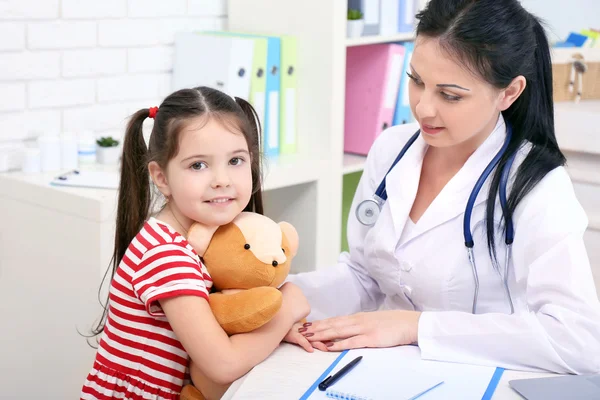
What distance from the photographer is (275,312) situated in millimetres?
1240

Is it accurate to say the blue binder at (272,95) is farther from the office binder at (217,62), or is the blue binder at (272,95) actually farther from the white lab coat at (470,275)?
the white lab coat at (470,275)

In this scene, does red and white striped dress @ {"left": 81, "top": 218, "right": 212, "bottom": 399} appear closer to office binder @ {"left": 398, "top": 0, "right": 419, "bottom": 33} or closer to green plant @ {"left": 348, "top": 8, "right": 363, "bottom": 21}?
green plant @ {"left": 348, "top": 8, "right": 363, "bottom": 21}

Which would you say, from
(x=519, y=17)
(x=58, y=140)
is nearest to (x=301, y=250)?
(x=58, y=140)

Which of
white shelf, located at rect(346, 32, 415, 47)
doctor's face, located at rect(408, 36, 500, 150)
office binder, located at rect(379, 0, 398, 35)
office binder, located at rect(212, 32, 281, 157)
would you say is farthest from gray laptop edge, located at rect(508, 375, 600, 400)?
office binder, located at rect(379, 0, 398, 35)

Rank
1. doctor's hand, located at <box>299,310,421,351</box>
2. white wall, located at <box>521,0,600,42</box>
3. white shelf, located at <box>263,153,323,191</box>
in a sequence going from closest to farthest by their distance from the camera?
doctor's hand, located at <box>299,310,421,351</box> < white shelf, located at <box>263,153,323,191</box> < white wall, located at <box>521,0,600,42</box>

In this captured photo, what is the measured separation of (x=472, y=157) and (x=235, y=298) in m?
0.59

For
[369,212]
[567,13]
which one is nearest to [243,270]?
[369,212]

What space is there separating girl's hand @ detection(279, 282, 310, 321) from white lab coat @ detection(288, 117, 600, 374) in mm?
204

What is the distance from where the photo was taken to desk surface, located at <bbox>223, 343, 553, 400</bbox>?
45.8 inches

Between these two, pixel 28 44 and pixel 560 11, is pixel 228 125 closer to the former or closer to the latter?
pixel 28 44

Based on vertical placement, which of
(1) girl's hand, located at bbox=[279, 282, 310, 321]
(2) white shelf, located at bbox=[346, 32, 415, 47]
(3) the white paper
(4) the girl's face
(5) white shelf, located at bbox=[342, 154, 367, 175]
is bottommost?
(3) the white paper

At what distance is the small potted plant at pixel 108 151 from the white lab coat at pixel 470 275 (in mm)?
775

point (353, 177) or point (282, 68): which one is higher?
point (282, 68)

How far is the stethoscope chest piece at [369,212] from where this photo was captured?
166cm
